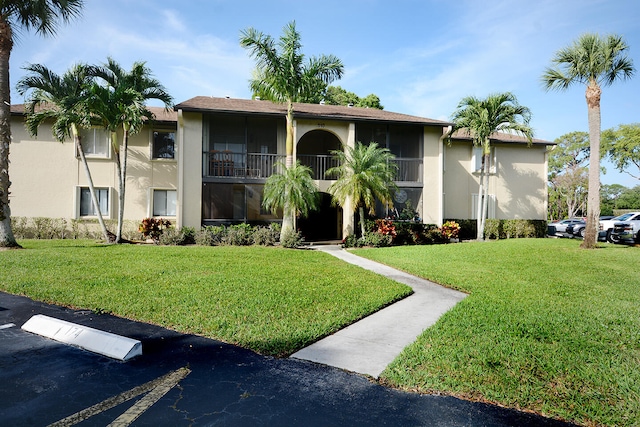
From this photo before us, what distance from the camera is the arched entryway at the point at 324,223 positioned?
63.7ft

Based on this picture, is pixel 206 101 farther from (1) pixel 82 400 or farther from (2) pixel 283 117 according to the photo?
(1) pixel 82 400

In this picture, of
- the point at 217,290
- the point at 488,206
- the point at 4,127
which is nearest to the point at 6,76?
the point at 4,127

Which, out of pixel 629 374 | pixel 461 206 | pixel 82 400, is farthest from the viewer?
pixel 461 206

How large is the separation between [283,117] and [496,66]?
9.03 meters

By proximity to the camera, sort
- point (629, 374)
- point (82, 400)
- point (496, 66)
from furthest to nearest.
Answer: point (496, 66) < point (629, 374) < point (82, 400)

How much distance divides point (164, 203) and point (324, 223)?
816 cm

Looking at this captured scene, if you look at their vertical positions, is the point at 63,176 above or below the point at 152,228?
above

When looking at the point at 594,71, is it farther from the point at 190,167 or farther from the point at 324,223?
the point at 190,167

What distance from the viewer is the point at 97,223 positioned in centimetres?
1784

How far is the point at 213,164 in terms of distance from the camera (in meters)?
17.4

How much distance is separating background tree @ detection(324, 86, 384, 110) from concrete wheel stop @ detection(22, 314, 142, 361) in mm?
32768

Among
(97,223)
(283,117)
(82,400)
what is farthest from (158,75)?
(82,400)

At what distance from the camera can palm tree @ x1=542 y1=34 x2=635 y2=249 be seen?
15.7 m

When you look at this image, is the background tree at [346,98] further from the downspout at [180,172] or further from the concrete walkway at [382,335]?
the concrete walkway at [382,335]
